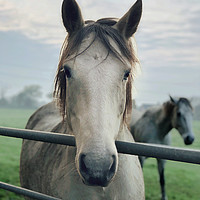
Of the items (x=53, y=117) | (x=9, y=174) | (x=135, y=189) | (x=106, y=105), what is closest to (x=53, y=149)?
(x=135, y=189)

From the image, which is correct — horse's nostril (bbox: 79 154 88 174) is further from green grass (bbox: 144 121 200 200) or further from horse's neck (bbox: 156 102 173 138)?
horse's neck (bbox: 156 102 173 138)

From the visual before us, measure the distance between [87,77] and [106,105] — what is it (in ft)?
0.67

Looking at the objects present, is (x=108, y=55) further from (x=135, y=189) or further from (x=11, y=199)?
(x=11, y=199)

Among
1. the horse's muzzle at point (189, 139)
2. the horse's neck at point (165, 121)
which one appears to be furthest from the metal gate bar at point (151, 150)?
the horse's neck at point (165, 121)

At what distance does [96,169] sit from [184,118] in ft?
14.8

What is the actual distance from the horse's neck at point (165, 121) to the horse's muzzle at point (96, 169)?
4.75 m

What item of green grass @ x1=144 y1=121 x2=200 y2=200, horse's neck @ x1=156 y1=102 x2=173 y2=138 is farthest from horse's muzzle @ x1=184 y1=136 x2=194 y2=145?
green grass @ x1=144 y1=121 x2=200 y2=200

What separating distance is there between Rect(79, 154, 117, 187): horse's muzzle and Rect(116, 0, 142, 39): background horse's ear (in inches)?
37.0

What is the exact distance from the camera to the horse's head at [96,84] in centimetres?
106

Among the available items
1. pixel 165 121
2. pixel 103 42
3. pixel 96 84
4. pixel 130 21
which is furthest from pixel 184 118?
pixel 96 84

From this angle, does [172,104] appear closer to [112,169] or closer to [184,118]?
[184,118]

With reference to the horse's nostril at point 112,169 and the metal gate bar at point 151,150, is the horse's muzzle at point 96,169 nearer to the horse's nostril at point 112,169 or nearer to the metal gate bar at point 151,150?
the horse's nostril at point 112,169

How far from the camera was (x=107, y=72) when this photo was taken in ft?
4.26

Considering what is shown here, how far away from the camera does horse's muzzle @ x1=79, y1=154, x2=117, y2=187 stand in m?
1.03
